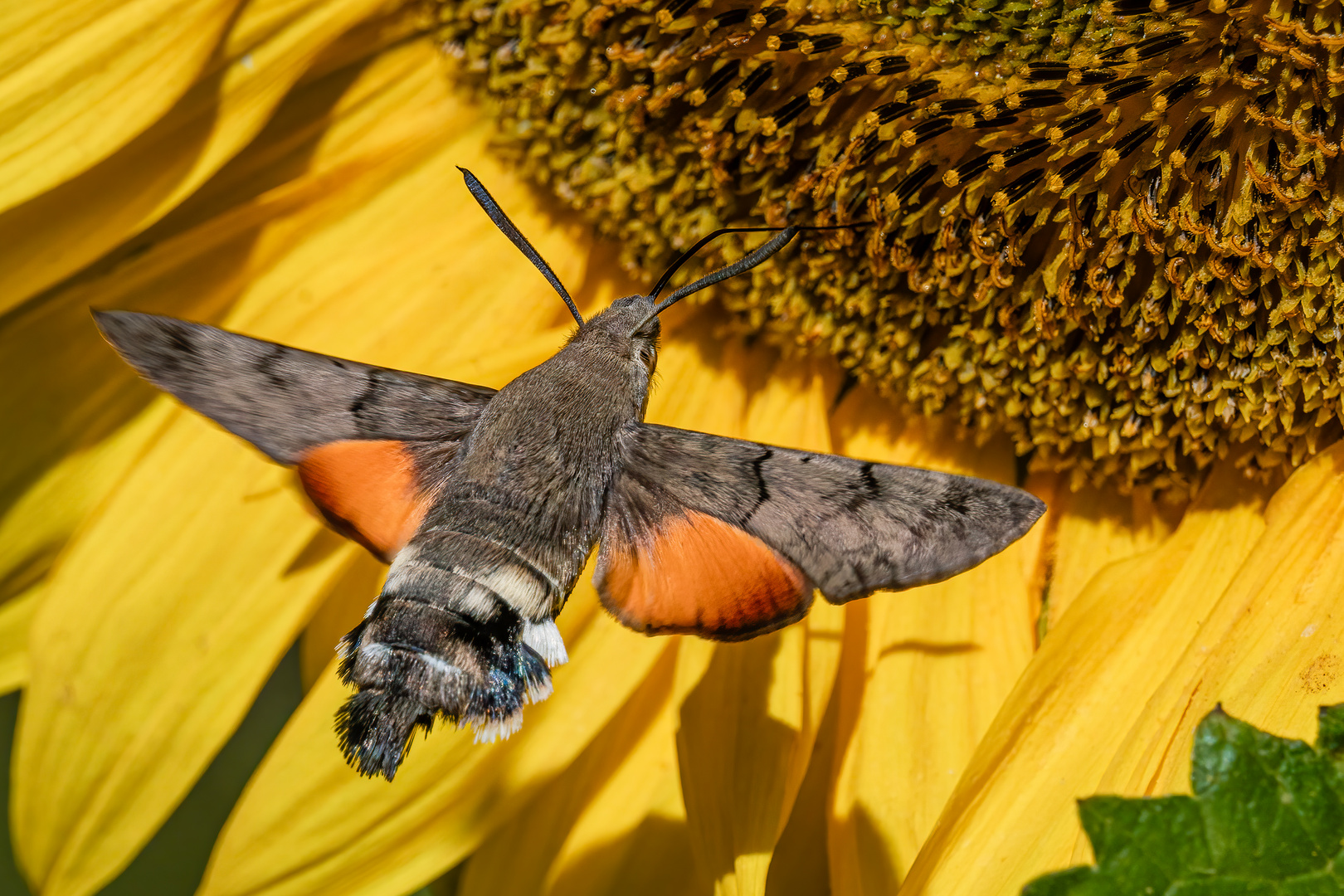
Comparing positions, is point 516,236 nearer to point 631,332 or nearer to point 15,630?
point 631,332

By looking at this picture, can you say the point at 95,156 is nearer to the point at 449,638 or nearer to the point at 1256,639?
the point at 449,638

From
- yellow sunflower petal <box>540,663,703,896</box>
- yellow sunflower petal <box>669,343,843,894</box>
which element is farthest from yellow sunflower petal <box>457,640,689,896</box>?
yellow sunflower petal <box>669,343,843,894</box>

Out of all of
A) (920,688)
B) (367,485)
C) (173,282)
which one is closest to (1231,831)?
(920,688)

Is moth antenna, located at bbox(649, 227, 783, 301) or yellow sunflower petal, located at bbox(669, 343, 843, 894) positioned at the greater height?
moth antenna, located at bbox(649, 227, 783, 301)

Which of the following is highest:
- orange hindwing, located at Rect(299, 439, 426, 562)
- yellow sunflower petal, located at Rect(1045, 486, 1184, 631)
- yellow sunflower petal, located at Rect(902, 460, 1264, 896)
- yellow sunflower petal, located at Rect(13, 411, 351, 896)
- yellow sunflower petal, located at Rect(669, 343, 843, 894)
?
orange hindwing, located at Rect(299, 439, 426, 562)

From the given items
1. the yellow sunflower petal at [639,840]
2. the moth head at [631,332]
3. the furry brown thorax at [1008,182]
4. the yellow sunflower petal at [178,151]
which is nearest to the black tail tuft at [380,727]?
the moth head at [631,332]

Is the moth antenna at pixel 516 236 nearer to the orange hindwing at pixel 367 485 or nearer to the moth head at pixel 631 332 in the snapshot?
the moth head at pixel 631 332

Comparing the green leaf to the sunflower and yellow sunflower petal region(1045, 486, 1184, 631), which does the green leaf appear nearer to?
the sunflower

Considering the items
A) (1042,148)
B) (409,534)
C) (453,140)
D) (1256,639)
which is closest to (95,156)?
(453,140)
